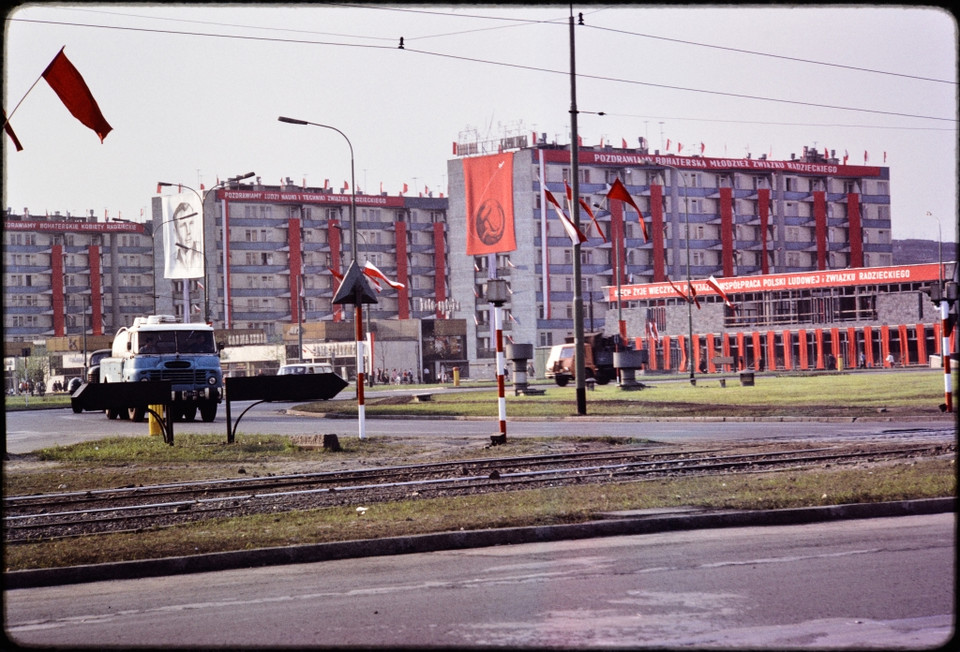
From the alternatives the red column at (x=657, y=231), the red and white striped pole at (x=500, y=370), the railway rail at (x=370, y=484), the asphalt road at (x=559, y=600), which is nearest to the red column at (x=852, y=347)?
the red column at (x=657, y=231)

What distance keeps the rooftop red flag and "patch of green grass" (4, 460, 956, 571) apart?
9.57m

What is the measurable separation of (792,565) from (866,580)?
83 cm

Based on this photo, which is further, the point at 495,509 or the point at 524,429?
the point at 524,429

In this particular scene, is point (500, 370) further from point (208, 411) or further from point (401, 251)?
point (401, 251)

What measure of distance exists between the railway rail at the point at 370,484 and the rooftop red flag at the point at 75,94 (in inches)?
261

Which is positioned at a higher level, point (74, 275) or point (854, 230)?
point (854, 230)

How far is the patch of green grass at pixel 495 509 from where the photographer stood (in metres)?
11.0

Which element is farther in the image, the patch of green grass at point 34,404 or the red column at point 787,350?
the red column at point 787,350

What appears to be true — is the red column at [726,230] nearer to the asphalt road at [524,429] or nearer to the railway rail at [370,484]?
the asphalt road at [524,429]

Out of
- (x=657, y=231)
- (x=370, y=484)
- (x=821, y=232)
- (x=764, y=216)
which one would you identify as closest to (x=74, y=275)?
(x=657, y=231)

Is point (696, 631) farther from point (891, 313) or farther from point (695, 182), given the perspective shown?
point (695, 182)

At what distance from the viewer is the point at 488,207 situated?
102750 millimetres

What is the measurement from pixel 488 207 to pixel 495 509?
9067 cm

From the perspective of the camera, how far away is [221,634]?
23.9ft
